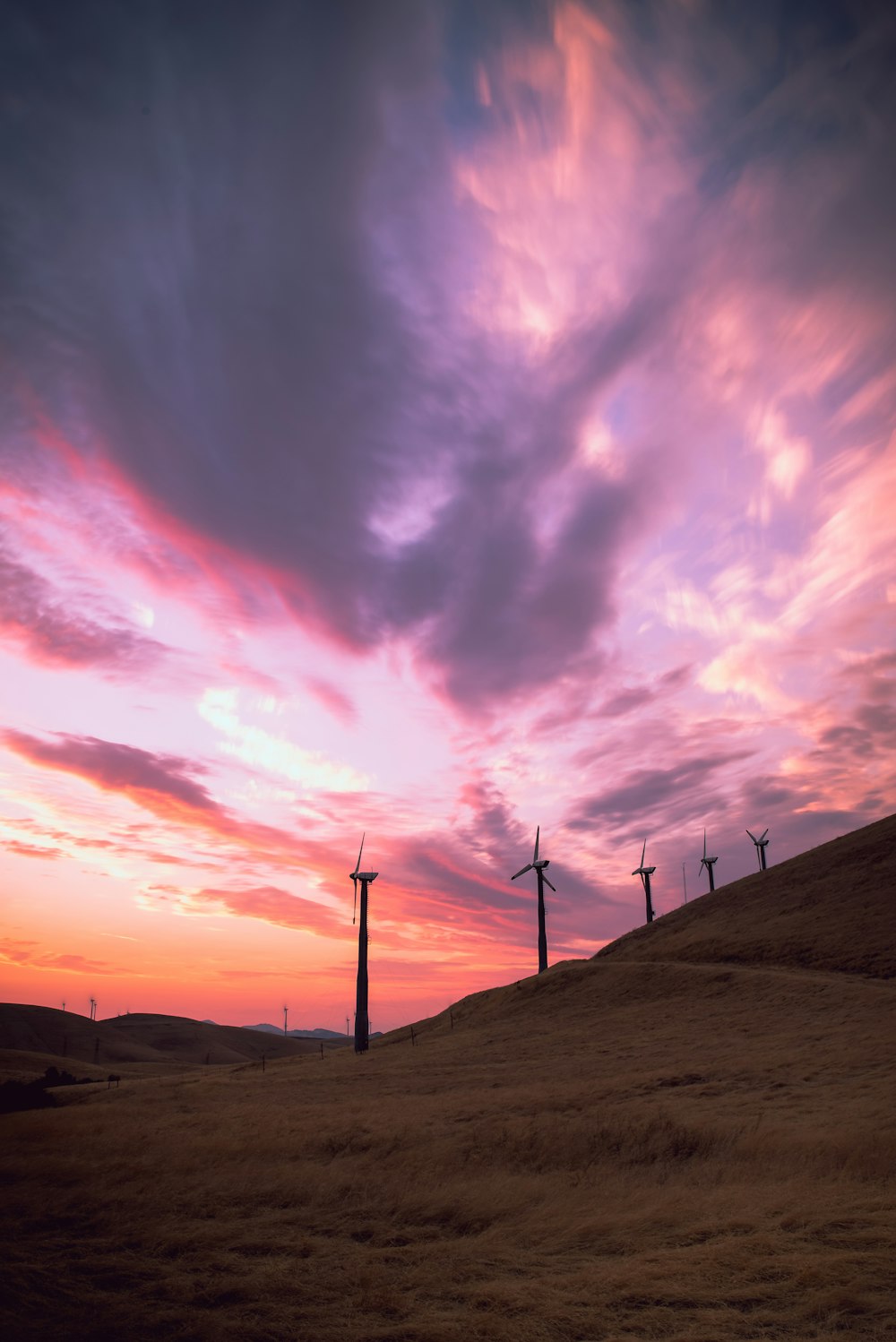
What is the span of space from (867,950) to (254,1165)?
4883 centimetres

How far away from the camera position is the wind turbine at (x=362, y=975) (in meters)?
70.9

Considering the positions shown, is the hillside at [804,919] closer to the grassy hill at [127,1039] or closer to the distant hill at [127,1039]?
the grassy hill at [127,1039]

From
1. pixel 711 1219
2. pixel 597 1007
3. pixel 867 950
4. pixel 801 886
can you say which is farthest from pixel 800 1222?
pixel 801 886

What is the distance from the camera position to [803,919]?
213 ft

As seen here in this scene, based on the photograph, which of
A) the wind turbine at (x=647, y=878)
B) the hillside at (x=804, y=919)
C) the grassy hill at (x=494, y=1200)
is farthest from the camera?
the wind turbine at (x=647, y=878)

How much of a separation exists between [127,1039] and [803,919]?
12662 cm

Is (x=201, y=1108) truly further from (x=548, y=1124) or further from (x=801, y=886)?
(x=801, y=886)

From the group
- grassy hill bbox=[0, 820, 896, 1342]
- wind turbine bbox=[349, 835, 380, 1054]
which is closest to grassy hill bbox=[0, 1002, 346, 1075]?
wind turbine bbox=[349, 835, 380, 1054]

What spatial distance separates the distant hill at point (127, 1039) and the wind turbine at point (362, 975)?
189 feet

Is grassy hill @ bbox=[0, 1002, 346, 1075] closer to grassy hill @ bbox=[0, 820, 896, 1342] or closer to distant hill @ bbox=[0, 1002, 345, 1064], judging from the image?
distant hill @ bbox=[0, 1002, 345, 1064]

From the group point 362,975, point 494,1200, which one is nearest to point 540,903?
point 362,975

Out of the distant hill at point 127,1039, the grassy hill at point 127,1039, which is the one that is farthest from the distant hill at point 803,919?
the distant hill at point 127,1039

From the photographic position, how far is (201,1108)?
3334cm

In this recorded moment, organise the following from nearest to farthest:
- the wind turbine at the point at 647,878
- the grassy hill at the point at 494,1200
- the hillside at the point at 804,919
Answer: the grassy hill at the point at 494,1200 < the hillside at the point at 804,919 < the wind turbine at the point at 647,878
